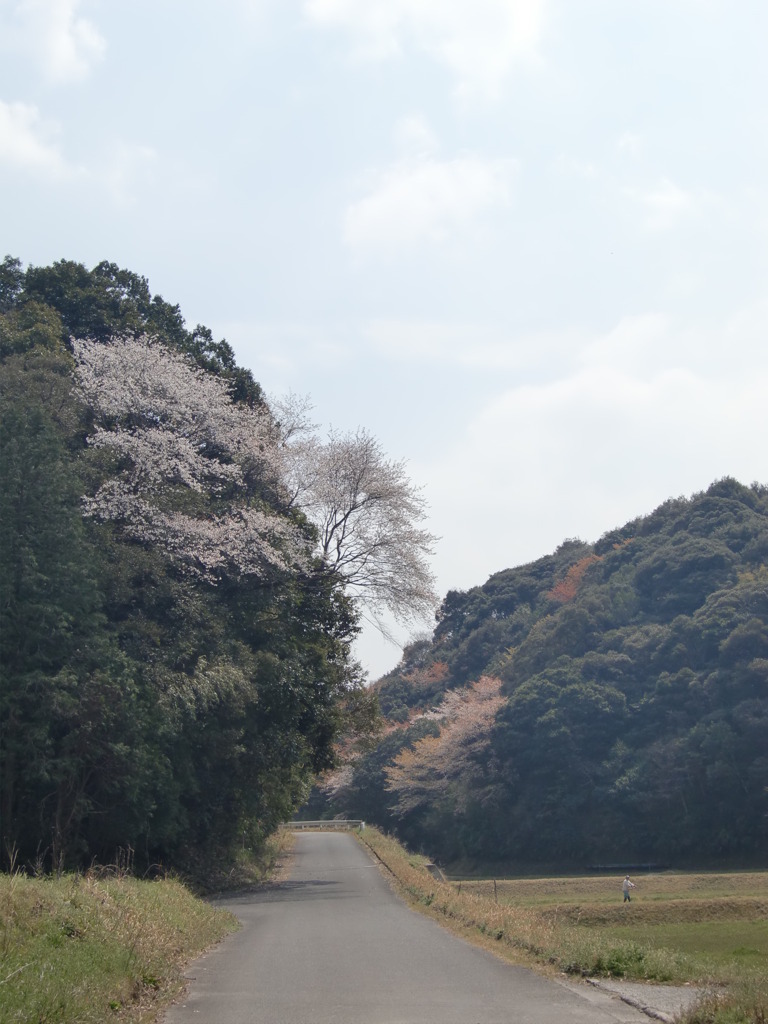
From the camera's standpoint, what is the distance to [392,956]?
36.8 ft

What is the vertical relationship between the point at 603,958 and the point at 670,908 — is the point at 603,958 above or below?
above

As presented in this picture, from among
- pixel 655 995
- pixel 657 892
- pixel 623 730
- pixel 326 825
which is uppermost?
pixel 623 730

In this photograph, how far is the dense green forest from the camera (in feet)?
55.3

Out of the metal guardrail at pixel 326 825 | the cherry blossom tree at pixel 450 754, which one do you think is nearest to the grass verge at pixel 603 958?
the cherry blossom tree at pixel 450 754

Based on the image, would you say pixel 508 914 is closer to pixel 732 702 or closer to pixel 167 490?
pixel 167 490

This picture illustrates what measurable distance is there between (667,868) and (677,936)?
2022cm

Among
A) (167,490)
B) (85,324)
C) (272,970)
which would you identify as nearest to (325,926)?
(272,970)

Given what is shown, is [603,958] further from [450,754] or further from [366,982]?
[450,754]

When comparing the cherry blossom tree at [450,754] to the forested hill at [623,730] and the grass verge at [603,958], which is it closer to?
the forested hill at [623,730]

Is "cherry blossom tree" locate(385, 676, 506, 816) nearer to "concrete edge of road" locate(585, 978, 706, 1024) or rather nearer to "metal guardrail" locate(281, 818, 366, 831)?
"metal guardrail" locate(281, 818, 366, 831)

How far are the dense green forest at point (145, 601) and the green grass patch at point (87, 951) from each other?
431cm

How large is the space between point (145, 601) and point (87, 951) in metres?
11.8

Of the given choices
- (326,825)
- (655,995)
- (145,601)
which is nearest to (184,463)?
(145,601)

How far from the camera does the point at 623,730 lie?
45750 millimetres
